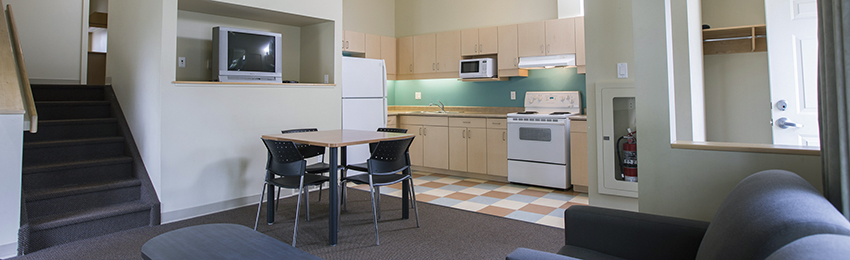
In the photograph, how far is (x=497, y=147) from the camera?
5254 mm

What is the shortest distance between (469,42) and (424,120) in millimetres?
1154

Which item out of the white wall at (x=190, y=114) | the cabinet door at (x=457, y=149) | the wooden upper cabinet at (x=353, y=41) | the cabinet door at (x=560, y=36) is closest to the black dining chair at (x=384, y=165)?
the white wall at (x=190, y=114)

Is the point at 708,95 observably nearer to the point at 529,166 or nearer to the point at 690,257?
the point at 529,166

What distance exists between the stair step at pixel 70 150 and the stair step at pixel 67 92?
89 centimetres

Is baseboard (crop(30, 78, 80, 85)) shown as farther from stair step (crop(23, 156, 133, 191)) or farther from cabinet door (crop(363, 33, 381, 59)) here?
cabinet door (crop(363, 33, 381, 59))

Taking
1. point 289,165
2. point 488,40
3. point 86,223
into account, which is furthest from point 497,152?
point 86,223

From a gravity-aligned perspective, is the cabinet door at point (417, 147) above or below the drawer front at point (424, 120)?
below

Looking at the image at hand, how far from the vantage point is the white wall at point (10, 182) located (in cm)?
267

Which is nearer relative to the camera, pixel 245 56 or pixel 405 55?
pixel 245 56

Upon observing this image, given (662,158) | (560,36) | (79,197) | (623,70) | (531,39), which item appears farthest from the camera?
(531,39)

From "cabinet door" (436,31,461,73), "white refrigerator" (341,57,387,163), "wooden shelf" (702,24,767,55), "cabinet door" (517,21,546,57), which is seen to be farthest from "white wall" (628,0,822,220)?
"cabinet door" (436,31,461,73)

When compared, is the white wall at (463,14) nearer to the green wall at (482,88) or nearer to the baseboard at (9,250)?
the green wall at (482,88)

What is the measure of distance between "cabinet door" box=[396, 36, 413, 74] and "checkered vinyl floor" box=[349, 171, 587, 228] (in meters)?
1.71

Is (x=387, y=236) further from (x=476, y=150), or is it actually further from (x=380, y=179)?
(x=476, y=150)
